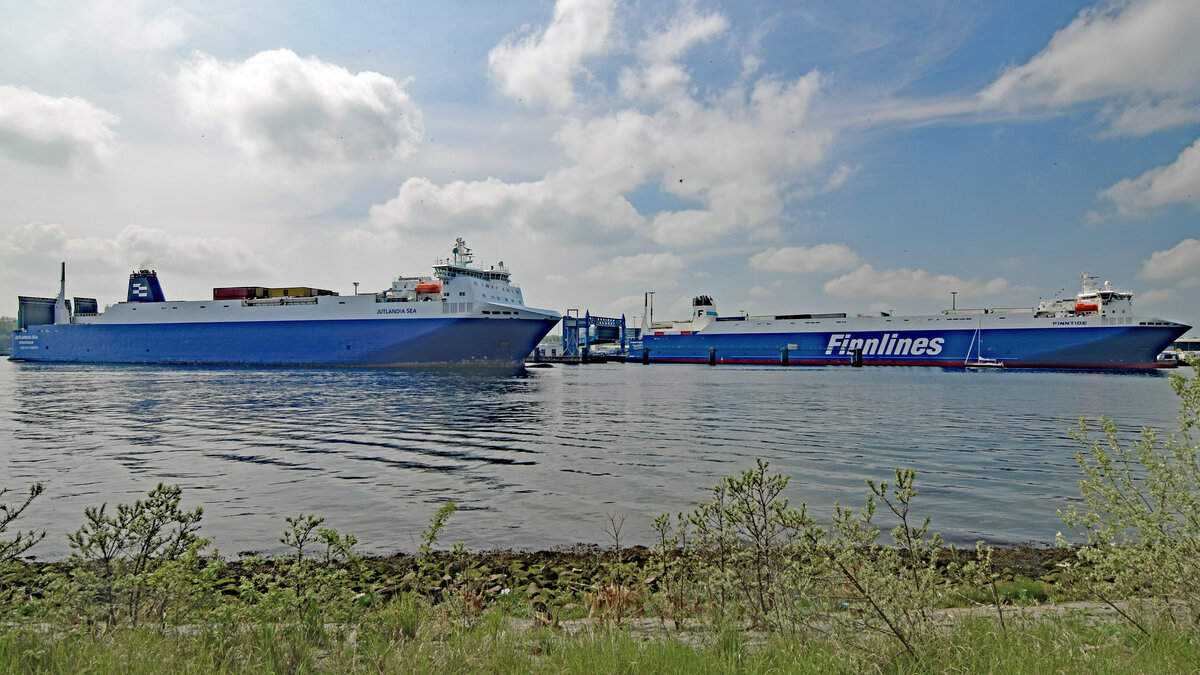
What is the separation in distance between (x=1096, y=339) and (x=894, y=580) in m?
70.1

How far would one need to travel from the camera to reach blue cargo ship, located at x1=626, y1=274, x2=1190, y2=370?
55.9 meters

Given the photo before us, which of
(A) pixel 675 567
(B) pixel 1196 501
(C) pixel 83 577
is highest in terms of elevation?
(B) pixel 1196 501

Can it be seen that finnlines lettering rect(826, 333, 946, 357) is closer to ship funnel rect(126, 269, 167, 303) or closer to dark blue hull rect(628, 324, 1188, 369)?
dark blue hull rect(628, 324, 1188, 369)

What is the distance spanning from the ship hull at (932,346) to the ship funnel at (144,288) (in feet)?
207

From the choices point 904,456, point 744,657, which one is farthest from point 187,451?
point 904,456

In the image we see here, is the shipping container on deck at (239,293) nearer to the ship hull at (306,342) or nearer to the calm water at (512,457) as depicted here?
the ship hull at (306,342)

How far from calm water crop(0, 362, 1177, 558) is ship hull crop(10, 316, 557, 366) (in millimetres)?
23771

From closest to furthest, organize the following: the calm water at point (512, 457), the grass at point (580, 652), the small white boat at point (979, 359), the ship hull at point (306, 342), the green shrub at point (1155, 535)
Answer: the grass at point (580, 652), the green shrub at point (1155, 535), the calm water at point (512, 457), the ship hull at point (306, 342), the small white boat at point (979, 359)

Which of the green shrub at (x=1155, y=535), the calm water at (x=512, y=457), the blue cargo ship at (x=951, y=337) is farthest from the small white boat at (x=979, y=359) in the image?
the green shrub at (x=1155, y=535)

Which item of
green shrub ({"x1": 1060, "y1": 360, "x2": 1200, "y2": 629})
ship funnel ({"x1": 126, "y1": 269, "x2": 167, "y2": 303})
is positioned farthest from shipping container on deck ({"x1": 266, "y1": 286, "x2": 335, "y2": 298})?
green shrub ({"x1": 1060, "y1": 360, "x2": 1200, "y2": 629})

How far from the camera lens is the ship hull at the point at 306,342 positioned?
50.7 m

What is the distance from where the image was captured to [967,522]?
8.43 meters

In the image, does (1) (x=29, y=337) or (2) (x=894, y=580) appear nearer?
(2) (x=894, y=580)

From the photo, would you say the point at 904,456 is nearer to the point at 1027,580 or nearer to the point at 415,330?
Result: the point at 1027,580
